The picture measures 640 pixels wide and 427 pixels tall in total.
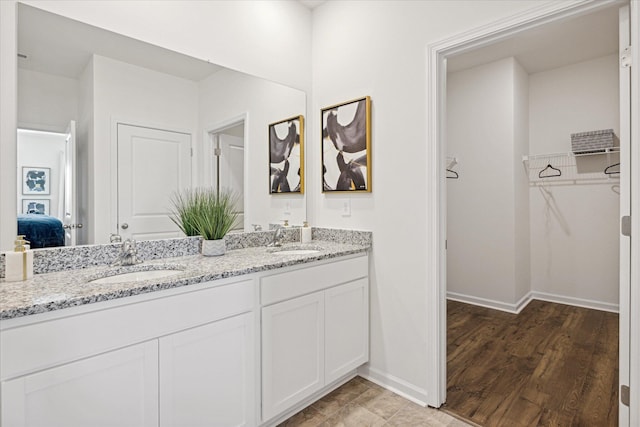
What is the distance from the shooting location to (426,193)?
206 centimetres

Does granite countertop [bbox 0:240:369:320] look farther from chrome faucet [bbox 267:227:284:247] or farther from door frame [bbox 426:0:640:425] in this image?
door frame [bbox 426:0:640:425]

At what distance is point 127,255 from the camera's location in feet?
5.66

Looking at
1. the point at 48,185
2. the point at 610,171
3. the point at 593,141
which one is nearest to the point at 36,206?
the point at 48,185

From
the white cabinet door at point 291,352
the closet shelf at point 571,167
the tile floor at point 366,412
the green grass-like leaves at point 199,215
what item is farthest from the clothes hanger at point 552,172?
the green grass-like leaves at point 199,215

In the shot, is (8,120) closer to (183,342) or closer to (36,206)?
(36,206)

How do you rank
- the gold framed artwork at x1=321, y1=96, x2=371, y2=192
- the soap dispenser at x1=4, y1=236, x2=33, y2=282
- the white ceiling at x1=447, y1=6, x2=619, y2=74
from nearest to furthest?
the soap dispenser at x1=4, y1=236, x2=33, y2=282 < the gold framed artwork at x1=321, y1=96, x2=371, y2=192 < the white ceiling at x1=447, y1=6, x2=619, y2=74

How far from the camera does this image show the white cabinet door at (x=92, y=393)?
1.06 metres

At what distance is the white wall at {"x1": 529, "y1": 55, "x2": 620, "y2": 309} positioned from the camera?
12.1 feet

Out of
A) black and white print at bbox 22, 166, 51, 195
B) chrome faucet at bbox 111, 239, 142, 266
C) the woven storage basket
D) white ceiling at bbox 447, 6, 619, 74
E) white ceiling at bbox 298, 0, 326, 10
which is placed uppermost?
white ceiling at bbox 447, 6, 619, 74

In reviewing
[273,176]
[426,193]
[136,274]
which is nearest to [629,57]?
[426,193]

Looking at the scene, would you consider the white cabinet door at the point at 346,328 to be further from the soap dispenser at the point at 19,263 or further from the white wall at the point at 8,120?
the white wall at the point at 8,120

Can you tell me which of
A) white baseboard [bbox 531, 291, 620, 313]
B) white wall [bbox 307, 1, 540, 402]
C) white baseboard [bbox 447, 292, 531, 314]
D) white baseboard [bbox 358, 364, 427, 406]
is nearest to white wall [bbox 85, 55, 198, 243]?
white wall [bbox 307, 1, 540, 402]

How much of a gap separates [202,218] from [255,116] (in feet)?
2.79

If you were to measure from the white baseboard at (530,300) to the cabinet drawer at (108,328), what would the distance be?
3.20m
